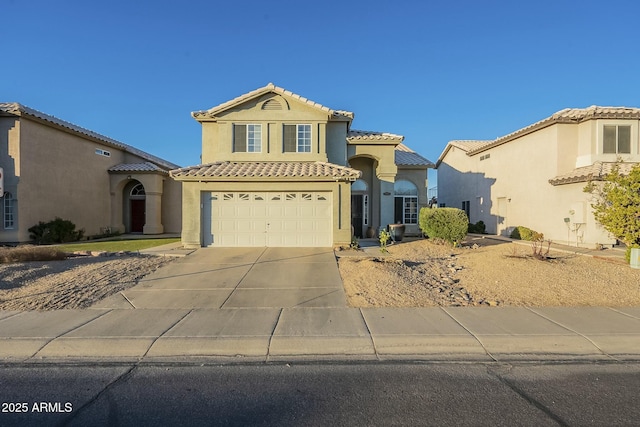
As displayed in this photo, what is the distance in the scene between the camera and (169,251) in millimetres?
13133

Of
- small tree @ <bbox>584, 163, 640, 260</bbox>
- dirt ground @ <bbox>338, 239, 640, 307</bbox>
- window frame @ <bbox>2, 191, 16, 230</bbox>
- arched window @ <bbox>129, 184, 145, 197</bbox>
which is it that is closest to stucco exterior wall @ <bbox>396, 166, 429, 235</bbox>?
dirt ground @ <bbox>338, 239, 640, 307</bbox>

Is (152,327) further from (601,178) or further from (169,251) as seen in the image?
(601,178)

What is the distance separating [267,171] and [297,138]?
2.85 m

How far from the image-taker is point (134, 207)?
76.6 feet

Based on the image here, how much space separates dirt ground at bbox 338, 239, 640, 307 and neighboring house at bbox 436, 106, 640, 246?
448cm

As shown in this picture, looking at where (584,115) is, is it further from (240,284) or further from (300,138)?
(240,284)

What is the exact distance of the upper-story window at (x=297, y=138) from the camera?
16.5m

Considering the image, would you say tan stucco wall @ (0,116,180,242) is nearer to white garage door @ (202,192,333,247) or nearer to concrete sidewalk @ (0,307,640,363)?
white garage door @ (202,192,333,247)

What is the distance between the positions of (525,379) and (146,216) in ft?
74.2

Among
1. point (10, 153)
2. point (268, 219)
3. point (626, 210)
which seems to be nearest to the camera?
point (626, 210)

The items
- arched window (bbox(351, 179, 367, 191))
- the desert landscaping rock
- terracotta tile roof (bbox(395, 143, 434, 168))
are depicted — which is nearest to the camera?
the desert landscaping rock

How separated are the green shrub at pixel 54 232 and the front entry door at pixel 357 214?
14.9 meters

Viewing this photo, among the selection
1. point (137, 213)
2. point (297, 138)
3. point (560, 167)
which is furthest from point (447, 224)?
point (137, 213)

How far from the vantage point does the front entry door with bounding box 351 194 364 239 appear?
18922 millimetres
